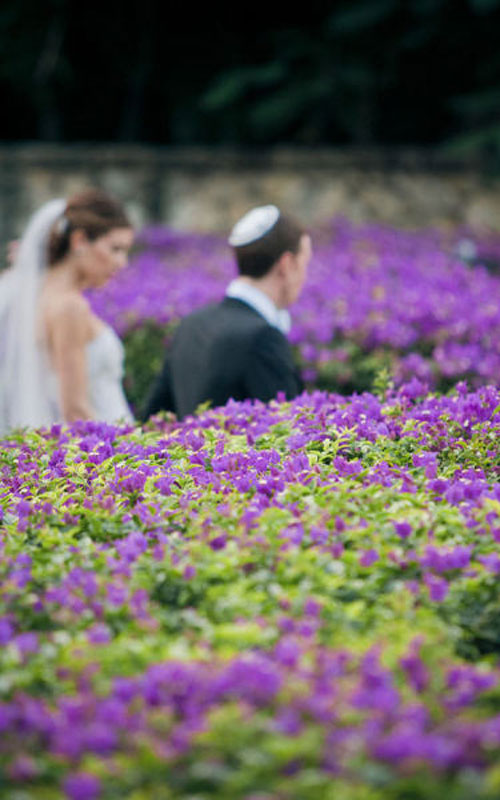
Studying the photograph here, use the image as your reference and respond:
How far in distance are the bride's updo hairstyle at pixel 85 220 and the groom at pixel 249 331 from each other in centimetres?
64

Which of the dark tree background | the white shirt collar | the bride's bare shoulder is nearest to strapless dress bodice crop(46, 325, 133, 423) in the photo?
the bride's bare shoulder

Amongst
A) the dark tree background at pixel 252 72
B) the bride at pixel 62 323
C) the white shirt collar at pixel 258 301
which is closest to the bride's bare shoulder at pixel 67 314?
the bride at pixel 62 323

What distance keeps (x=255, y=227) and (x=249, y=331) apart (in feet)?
1.93

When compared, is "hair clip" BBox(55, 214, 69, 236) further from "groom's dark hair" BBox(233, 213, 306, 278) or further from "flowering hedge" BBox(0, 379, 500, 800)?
"flowering hedge" BBox(0, 379, 500, 800)

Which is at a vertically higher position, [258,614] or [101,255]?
[101,255]

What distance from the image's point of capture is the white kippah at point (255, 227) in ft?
14.7

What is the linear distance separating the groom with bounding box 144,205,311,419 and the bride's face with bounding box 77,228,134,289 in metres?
0.52

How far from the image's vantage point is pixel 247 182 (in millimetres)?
12695

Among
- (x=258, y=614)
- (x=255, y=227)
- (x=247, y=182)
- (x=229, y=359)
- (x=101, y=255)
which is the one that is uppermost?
(x=247, y=182)

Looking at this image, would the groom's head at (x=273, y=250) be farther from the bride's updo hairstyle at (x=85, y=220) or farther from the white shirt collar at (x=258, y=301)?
the bride's updo hairstyle at (x=85, y=220)

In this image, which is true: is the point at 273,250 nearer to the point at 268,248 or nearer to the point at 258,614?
the point at 268,248

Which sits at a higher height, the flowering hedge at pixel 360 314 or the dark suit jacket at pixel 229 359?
the flowering hedge at pixel 360 314

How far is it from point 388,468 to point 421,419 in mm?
604

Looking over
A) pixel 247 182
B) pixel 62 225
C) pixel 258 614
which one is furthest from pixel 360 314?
pixel 247 182
